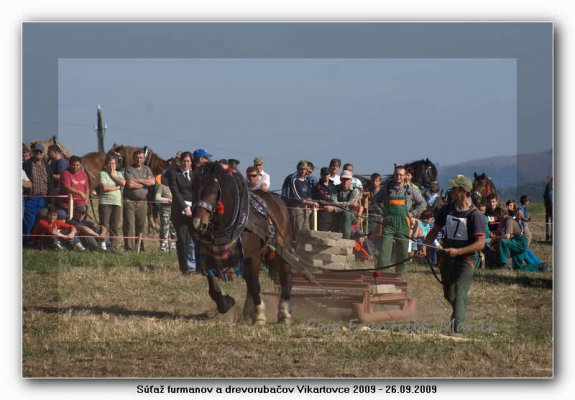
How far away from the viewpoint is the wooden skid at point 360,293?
13.0 m

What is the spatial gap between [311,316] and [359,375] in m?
3.29

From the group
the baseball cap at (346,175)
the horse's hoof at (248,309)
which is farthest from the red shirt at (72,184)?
the horse's hoof at (248,309)

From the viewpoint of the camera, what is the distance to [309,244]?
14.8 metres

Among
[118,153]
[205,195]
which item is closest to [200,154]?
[205,195]

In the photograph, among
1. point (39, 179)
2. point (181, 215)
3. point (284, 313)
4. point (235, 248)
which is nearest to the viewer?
point (235, 248)

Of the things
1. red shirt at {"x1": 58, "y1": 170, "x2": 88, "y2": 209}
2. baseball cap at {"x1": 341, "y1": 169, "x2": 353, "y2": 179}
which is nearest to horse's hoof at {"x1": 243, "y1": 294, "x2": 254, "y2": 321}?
baseball cap at {"x1": 341, "y1": 169, "x2": 353, "y2": 179}

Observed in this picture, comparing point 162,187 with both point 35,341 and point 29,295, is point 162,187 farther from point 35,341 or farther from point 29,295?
point 35,341

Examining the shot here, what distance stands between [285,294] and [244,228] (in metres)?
1.12

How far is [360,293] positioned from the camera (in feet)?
42.9

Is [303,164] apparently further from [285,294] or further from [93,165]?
[93,165]

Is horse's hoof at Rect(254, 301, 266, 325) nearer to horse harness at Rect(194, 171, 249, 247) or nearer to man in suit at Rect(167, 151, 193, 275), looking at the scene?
horse harness at Rect(194, 171, 249, 247)

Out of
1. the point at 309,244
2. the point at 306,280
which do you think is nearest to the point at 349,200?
the point at 309,244

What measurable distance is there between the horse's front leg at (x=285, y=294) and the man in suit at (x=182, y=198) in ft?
4.86

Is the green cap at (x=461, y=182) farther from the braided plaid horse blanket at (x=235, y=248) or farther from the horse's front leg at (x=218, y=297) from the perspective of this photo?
the horse's front leg at (x=218, y=297)
